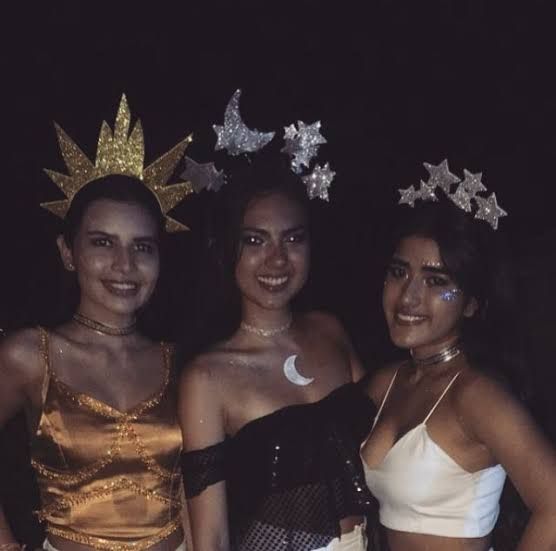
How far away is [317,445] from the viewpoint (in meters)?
2.62

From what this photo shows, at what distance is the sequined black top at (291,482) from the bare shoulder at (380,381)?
18 centimetres

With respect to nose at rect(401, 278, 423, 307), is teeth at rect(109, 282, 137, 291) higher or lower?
higher

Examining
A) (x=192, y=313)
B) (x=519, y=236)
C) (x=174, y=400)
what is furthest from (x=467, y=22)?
(x=174, y=400)

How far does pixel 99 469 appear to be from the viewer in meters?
2.52

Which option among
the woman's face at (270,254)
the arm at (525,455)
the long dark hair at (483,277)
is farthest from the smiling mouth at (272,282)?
the arm at (525,455)

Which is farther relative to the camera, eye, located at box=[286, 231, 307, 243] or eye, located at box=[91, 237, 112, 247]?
eye, located at box=[286, 231, 307, 243]

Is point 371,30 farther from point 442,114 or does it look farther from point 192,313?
point 192,313

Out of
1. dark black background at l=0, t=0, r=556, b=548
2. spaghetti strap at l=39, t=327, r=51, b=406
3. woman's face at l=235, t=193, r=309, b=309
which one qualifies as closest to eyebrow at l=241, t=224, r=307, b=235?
woman's face at l=235, t=193, r=309, b=309

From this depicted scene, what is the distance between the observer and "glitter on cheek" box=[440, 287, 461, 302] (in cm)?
240

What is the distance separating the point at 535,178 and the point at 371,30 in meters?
1.42

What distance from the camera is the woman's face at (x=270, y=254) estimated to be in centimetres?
270

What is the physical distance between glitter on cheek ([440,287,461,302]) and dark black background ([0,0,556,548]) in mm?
1860

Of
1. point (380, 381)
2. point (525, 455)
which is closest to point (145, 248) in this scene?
point (380, 381)

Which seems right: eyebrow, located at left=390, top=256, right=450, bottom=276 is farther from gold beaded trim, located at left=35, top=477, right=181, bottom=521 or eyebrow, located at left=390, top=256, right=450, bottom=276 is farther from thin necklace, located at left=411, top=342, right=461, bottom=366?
gold beaded trim, located at left=35, top=477, right=181, bottom=521
